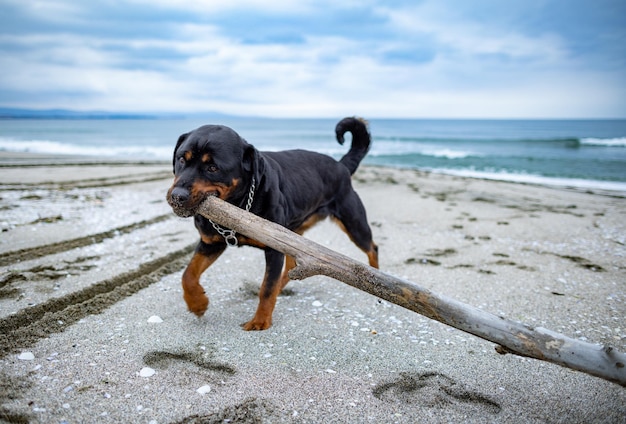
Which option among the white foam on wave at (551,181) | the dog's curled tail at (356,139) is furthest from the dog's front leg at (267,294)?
the white foam on wave at (551,181)

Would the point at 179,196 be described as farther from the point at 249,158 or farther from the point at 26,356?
the point at 26,356

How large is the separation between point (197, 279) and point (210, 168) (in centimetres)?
94

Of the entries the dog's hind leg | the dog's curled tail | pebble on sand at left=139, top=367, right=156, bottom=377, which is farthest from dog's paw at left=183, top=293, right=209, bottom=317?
the dog's curled tail

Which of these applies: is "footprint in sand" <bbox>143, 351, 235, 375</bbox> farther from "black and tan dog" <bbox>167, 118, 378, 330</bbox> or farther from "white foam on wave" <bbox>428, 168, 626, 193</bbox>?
"white foam on wave" <bbox>428, 168, 626, 193</bbox>

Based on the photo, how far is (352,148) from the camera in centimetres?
550

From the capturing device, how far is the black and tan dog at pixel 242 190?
3242 millimetres

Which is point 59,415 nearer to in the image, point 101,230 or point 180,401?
point 180,401

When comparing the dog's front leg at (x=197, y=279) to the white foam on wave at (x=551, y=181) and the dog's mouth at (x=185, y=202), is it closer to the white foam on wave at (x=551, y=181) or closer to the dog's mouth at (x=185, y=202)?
the dog's mouth at (x=185, y=202)

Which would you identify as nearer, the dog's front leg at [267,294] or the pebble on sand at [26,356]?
the pebble on sand at [26,356]

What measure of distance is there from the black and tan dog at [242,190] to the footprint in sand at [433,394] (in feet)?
3.99

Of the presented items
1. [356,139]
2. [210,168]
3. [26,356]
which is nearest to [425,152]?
[356,139]

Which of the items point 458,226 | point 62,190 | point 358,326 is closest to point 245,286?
point 358,326

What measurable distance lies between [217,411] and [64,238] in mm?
4065

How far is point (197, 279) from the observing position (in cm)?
364
